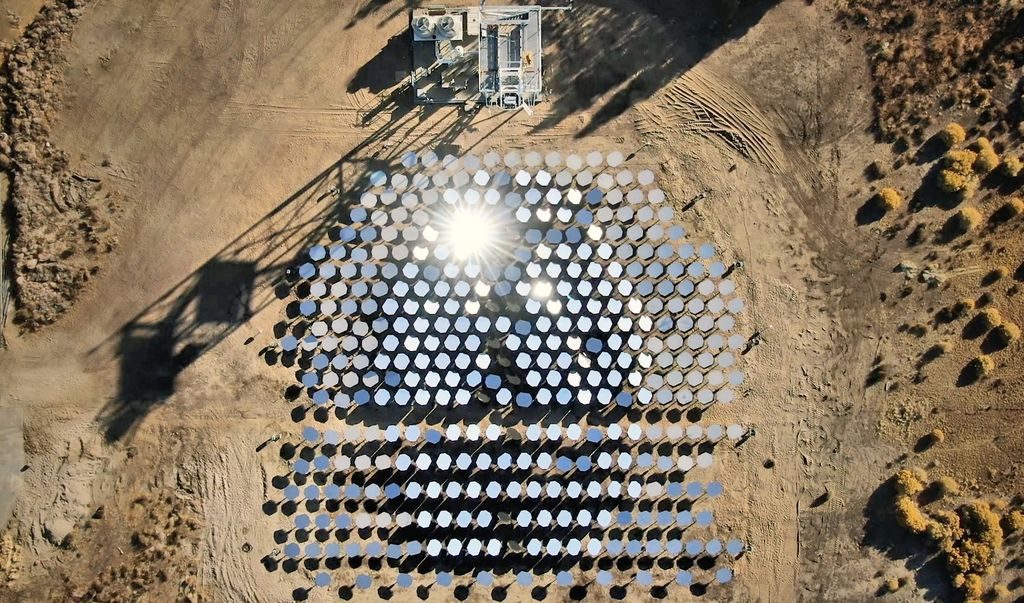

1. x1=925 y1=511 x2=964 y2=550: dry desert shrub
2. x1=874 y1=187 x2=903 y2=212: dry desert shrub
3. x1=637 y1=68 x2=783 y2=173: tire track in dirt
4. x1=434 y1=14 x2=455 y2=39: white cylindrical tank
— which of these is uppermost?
x1=434 y1=14 x2=455 y2=39: white cylindrical tank

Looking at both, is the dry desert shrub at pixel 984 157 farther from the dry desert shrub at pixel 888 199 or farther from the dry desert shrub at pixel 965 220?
the dry desert shrub at pixel 888 199

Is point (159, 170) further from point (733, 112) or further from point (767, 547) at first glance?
point (767, 547)

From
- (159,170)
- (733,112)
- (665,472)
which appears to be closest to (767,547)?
(665,472)

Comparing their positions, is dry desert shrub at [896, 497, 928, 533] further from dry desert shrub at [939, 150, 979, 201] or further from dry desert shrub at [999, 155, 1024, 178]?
dry desert shrub at [999, 155, 1024, 178]

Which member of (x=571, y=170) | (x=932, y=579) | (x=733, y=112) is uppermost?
(x=733, y=112)

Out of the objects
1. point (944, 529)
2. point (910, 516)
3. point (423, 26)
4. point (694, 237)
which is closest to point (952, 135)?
point (694, 237)

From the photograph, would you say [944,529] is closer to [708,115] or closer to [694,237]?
[694,237]

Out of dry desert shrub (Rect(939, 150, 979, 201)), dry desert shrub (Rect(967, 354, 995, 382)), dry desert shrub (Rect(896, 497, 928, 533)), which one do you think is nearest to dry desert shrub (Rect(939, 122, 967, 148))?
dry desert shrub (Rect(939, 150, 979, 201))
